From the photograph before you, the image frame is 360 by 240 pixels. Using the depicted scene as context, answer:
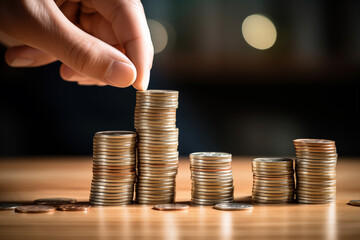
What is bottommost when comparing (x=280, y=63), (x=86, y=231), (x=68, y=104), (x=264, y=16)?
(x=86, y=231)

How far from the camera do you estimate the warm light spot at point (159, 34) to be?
13.3ft

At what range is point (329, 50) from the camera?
3.91 meters

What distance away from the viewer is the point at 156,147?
1.71 metres

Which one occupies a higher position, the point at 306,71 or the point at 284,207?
the point at 306,71

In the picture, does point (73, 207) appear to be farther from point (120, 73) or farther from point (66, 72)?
point (66, 72)

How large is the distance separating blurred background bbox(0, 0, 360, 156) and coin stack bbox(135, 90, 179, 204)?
7.12ft

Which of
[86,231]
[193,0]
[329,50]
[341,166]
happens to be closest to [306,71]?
[329,50]

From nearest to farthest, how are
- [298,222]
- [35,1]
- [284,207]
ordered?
[298,222]
[35,1]
[284,207]

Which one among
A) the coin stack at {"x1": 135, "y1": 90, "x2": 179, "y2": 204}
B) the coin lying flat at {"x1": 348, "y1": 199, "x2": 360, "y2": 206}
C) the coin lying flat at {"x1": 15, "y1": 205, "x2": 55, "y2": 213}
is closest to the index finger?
the coin stack at {"x1": 135, "y1": 90, "x2": 179, "y2": 204}

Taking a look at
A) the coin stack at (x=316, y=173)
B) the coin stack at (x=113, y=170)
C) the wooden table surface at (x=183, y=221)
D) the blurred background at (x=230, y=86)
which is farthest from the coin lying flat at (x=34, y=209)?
the blurred background at (x=230, y=86)

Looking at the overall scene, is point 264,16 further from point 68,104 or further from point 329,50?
point 68,104

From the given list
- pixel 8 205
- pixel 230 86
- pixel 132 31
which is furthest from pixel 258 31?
pixel 8 205

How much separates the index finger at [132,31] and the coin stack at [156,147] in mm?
148

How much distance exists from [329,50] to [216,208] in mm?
2668
